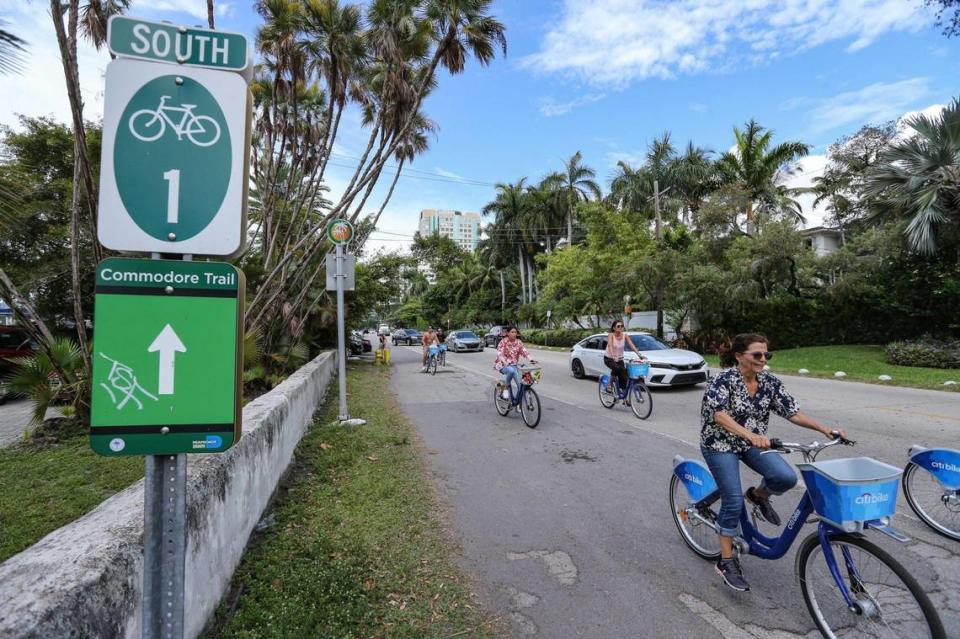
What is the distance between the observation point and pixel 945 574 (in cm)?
353

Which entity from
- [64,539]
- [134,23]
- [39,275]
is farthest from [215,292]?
[39,275]

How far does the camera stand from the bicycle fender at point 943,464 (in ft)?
13.3

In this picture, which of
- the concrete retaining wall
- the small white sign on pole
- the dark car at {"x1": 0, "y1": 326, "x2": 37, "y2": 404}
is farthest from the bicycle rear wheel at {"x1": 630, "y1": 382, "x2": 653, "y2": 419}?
the dark car at {"x1": 0, "y1": 326, "x2": 37, "y2": 404}

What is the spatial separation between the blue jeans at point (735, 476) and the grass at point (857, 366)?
11948 mm

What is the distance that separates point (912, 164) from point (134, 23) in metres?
20.4

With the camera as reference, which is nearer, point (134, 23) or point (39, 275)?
point (134, 23)

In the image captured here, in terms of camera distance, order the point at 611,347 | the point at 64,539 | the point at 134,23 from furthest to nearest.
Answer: the point at 611,347, the point at 64,539, the point at 134,23

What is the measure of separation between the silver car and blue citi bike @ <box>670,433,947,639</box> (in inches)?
1137

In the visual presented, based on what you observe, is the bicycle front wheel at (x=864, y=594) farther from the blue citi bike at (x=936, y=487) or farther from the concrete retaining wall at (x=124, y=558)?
the concrete retaining wall at (x=124, y=558)

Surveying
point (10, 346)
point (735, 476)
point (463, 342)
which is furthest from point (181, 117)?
point (463, 342)

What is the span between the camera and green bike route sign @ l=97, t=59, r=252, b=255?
1.64 meters

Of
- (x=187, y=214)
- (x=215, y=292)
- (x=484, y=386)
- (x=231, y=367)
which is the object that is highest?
(x=187, y=214)

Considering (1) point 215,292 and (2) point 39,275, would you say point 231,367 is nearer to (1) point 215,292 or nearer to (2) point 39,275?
(1) point 215,292

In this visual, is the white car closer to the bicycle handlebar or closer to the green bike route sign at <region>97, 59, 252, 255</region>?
the bicycle handlebar
